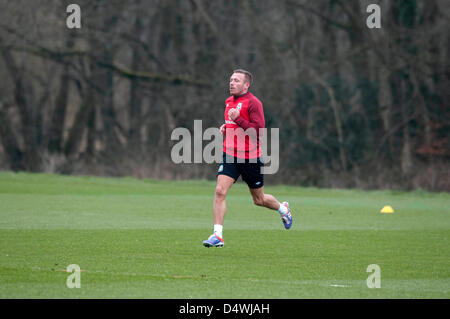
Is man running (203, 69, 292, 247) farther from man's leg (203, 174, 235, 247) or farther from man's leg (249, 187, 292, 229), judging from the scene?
man's leg (249, 187, 292, 229)

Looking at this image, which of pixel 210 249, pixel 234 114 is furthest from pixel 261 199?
pixel 234 114

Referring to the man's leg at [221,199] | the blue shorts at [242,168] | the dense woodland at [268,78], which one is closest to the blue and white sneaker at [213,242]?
the man's leg at [221,199]

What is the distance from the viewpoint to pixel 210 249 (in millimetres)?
12047

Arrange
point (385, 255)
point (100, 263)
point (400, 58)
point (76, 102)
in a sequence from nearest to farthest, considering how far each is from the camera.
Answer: point (100, 263) < point (385, 255) < point (400, 58) < point (76, 102)

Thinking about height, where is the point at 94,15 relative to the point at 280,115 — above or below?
above

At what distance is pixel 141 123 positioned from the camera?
4612 cm

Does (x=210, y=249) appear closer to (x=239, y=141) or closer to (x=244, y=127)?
(x=239, y=141)

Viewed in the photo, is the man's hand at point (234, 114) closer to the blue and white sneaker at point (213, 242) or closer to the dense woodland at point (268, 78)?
the blue and white sneaker at point (213, 242)

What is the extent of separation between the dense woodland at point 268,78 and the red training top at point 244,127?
19.4m

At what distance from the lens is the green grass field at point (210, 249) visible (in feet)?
28.2

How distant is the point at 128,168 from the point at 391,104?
1131cm

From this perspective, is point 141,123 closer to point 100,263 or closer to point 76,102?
point 76,102

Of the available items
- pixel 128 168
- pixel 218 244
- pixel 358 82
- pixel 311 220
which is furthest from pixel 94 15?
pixel 218 244

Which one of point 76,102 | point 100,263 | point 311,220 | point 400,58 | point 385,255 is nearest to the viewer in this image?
point 100,263
